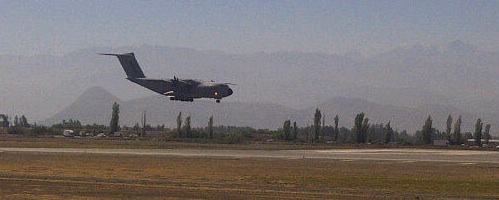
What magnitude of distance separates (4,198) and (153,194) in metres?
7.40

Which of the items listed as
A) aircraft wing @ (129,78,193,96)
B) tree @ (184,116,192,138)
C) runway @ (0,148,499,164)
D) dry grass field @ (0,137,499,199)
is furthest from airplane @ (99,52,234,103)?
tree @ (184,116,192,138)

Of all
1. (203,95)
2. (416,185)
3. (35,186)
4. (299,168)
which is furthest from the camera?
(203,95)

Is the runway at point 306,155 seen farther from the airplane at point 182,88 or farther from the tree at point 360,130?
the tree at point 360,130

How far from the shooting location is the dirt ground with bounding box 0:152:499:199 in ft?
146

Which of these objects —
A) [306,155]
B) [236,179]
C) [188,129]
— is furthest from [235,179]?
[188,129]

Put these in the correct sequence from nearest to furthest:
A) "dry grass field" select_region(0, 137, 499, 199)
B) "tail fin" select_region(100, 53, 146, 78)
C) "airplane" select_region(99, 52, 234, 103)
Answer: "dry grass field" select_region(0, 137, 499, 199) < "airplane" select_region(99, 52, 234, 103) < "tail fin" select_region(100, 53, 146, 78)

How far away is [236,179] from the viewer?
5547cm

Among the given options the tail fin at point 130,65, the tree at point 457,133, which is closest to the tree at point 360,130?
the tree at point 457,133

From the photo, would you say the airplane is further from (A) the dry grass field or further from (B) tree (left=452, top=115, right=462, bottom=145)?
(B) tree (left=452, top=115, right=462, bottom=145)

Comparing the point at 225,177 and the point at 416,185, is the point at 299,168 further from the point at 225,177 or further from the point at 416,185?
the point at 416,185

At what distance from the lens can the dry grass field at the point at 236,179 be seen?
1752 inches

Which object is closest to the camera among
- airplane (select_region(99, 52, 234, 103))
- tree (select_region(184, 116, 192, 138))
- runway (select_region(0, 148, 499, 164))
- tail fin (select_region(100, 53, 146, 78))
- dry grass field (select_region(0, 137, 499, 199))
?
dry grass field (select_region(0, 137, 499, 199))

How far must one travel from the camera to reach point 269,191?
46250mm

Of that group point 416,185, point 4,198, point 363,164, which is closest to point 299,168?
point 363,164
